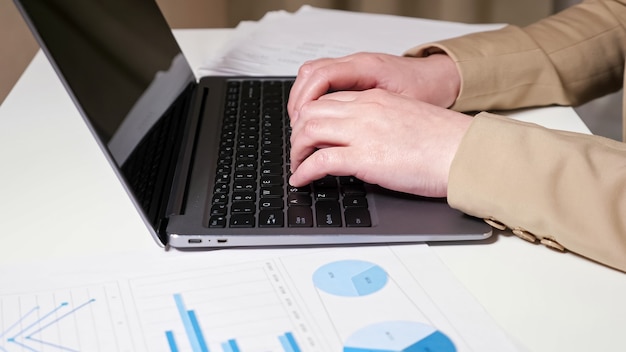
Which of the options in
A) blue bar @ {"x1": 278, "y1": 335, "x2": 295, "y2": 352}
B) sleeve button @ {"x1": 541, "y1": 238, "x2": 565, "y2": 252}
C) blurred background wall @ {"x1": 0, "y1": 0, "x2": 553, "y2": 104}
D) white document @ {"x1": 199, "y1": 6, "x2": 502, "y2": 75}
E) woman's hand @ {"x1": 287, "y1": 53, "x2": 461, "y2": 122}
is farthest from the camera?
blurred background wall @ {"x1": 0, "y1": 0, "x2": 553, "y2": 104}

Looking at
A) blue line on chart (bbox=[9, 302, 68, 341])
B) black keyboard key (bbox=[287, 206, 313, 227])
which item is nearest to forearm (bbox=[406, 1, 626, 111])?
black keyboard key (bbox=[287, 206, 313, 227])

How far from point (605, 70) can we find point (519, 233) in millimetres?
435

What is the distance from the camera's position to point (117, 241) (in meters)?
0.69

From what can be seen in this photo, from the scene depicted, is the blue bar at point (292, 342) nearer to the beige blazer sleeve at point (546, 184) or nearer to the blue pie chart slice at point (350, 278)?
the blue pie chart slice at point (350, 278)

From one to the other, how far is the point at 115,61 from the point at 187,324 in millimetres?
353

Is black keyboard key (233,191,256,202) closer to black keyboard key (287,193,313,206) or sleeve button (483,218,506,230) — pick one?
black keyboard key (287,193,313,206)

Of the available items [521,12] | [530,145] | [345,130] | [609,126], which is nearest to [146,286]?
[345,130]

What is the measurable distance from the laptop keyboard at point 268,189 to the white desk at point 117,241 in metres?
0.08

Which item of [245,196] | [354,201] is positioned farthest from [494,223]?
[245,196]

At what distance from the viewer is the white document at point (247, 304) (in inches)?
21.3

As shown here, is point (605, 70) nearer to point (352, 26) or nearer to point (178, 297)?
point (352, 26)

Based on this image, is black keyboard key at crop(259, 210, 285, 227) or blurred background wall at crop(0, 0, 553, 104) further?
blurred background wall at crop(0, 0, 553, 104)

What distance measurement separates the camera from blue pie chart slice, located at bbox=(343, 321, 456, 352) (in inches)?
20.8

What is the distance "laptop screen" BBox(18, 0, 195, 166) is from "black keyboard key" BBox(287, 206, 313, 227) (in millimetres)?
160
